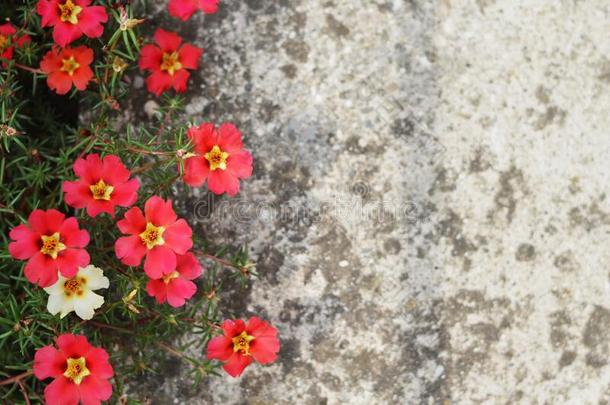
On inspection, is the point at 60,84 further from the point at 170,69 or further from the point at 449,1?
the point at 449,1

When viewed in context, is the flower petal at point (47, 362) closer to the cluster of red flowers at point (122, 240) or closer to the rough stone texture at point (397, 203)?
the cluster of red flowers at point (122, 240)

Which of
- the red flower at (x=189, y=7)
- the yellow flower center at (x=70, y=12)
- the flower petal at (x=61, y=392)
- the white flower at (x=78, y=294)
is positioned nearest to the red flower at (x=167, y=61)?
the red flower at (x=189, y=7)

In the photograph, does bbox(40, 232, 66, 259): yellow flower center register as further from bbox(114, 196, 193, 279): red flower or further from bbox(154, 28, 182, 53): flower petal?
bbox(154, 28, 182, 53): flower petal

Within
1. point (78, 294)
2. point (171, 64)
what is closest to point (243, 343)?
point (78, 294)

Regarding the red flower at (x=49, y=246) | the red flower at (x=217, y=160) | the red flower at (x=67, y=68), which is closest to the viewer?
the red flower at (x=49, y=246)

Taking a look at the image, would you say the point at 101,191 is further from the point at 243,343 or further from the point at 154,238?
the point at 243,343

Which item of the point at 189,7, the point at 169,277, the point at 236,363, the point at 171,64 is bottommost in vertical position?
the point at 236,363
